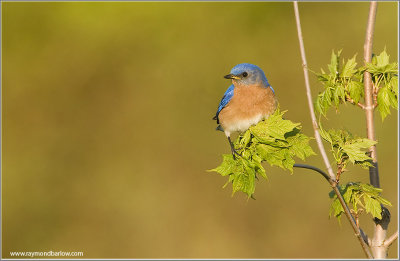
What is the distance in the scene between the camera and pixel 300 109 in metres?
13.5

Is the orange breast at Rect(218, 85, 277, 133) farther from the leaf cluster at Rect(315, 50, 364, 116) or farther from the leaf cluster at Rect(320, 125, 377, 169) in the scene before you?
the leaf cluster at Rect(320, 125, 377, 169)

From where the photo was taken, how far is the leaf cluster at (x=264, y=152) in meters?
4.29

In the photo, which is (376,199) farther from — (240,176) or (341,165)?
(240,176)

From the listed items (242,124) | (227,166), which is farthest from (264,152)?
(242,124)

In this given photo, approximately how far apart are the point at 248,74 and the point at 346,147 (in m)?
2.59

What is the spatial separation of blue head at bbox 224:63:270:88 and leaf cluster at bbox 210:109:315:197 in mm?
2140

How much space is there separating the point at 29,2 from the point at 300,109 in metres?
8.55

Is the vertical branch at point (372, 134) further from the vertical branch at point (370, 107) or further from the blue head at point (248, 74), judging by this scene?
the blue head at point (248, 74)

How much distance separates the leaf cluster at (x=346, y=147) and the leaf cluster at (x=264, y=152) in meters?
0.21

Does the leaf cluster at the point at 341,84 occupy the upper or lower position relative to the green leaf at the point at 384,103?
upper

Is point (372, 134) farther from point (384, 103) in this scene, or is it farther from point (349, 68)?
point (349, 68)

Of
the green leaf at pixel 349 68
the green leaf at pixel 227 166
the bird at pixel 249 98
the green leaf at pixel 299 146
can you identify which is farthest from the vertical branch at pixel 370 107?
the bird at pixel 249 98

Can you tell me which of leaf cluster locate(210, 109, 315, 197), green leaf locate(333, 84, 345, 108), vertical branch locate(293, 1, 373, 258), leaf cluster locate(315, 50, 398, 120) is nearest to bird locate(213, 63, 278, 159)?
leaf cluster locate(315, 50, 398, 120)

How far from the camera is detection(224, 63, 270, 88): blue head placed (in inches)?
261
